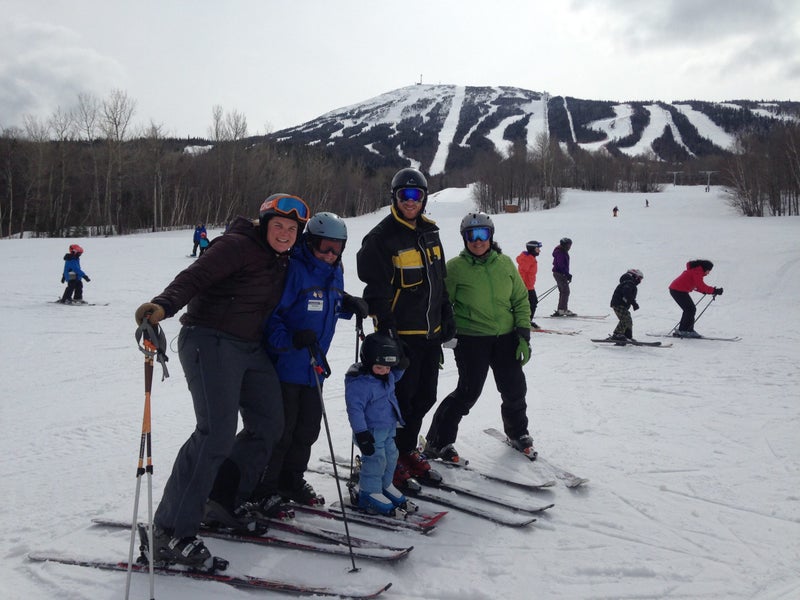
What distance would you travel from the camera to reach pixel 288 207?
Result: 3170 millimetres

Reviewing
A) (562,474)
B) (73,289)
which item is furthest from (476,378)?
(73,289)

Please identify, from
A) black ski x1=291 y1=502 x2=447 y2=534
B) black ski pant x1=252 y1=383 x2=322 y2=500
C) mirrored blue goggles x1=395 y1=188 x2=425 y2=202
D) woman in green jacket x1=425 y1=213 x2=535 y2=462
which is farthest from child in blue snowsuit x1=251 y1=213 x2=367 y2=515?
woman in green jacket x1=425 y1=213 x2=535 y2=462

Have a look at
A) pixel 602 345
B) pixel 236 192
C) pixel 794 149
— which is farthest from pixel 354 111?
pixel 602 345

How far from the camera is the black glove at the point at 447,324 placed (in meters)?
3.96

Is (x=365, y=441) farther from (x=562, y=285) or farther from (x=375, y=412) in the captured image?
(x=562, y=285)

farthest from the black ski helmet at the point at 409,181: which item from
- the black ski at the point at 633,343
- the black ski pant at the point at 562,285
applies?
the black ski pant at the point at 562,285

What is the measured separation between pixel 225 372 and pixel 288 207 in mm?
997

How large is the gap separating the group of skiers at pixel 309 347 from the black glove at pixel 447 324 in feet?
0.03

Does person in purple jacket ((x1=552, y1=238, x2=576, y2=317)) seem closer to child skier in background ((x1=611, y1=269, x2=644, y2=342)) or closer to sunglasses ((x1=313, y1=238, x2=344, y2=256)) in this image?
child skier in background ((x1=611, y1=269, x2=644, y2=342))

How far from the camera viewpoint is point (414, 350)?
3.78m

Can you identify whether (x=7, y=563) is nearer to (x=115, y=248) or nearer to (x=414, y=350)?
(x=414, y=350)

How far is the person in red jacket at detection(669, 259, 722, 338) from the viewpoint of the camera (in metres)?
10.3

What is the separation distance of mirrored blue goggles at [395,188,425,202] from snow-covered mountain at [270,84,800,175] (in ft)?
325

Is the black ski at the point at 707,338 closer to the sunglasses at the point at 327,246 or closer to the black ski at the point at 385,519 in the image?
the black ski at the point at 385,519
